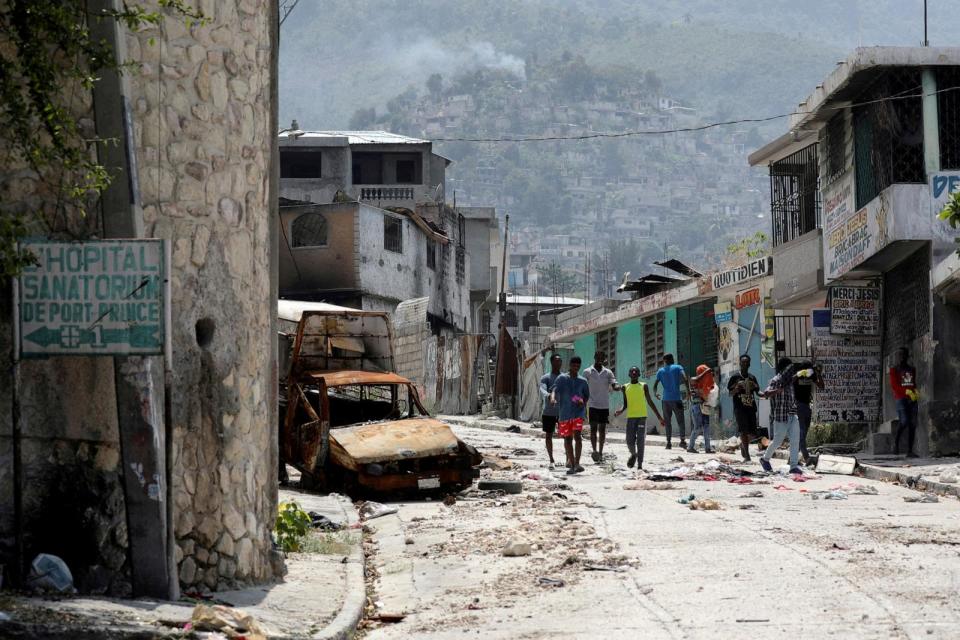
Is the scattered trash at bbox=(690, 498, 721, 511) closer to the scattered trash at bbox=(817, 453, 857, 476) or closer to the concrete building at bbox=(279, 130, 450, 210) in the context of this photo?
the scattered trash at bbox=(817, 453, 857, 476)

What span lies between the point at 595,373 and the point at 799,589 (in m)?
12.7

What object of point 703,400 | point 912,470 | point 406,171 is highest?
point 406,171

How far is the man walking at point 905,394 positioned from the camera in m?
23.4

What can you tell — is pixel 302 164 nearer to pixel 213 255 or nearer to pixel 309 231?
pixel 309 231

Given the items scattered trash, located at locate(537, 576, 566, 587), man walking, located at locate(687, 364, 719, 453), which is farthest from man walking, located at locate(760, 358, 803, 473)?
scattered trash, located at locate(537, 576, 566, 587)

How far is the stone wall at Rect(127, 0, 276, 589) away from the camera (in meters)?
10.2

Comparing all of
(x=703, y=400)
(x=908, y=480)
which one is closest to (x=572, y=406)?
(x=908, y=480)

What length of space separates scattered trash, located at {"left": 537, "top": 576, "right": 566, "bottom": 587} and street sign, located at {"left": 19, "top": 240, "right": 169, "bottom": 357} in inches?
132

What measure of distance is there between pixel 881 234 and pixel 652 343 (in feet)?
62.6

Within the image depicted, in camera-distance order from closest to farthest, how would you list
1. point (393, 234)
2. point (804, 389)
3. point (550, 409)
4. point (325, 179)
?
point (804, 389) < point (550, 409) < point (393, 234) < point (325, 179)

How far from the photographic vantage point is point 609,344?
158 feet

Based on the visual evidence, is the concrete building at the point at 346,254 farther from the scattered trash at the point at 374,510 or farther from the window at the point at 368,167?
the scattered trash at the point at 374,510

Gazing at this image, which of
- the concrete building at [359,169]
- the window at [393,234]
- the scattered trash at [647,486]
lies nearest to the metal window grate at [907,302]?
the scattered trash at [647,486]

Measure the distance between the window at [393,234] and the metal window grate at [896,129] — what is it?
99.3 feet
